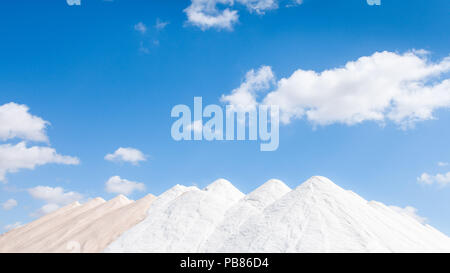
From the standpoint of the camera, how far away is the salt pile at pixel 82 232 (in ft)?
105

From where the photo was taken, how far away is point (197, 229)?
3008 cm

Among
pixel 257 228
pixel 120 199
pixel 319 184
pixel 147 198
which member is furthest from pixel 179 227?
pixel 120 199

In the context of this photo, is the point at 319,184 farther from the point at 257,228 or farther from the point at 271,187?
the point at 257,228

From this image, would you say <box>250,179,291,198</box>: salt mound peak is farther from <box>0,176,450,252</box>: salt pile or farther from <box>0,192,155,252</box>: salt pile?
<box>0,192,155,252</box>: salt pile

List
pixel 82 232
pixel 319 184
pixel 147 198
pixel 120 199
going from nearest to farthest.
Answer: pixel 319 184
pixel 82 232
pixel 147 198
pixel 120 199

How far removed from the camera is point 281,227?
2630cm

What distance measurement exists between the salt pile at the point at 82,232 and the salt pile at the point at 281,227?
→ 3.09 m

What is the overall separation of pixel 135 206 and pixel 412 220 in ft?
102

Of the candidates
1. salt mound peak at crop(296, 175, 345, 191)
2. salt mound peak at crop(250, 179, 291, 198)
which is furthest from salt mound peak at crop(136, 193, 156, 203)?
salt mound peak at crop(296, 175, 345, 191)

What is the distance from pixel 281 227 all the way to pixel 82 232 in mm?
20415

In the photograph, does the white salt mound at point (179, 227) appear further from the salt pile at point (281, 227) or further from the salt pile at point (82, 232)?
the salt pile at point (82, 232)

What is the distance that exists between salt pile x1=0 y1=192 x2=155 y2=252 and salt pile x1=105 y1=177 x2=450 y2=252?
309cm
